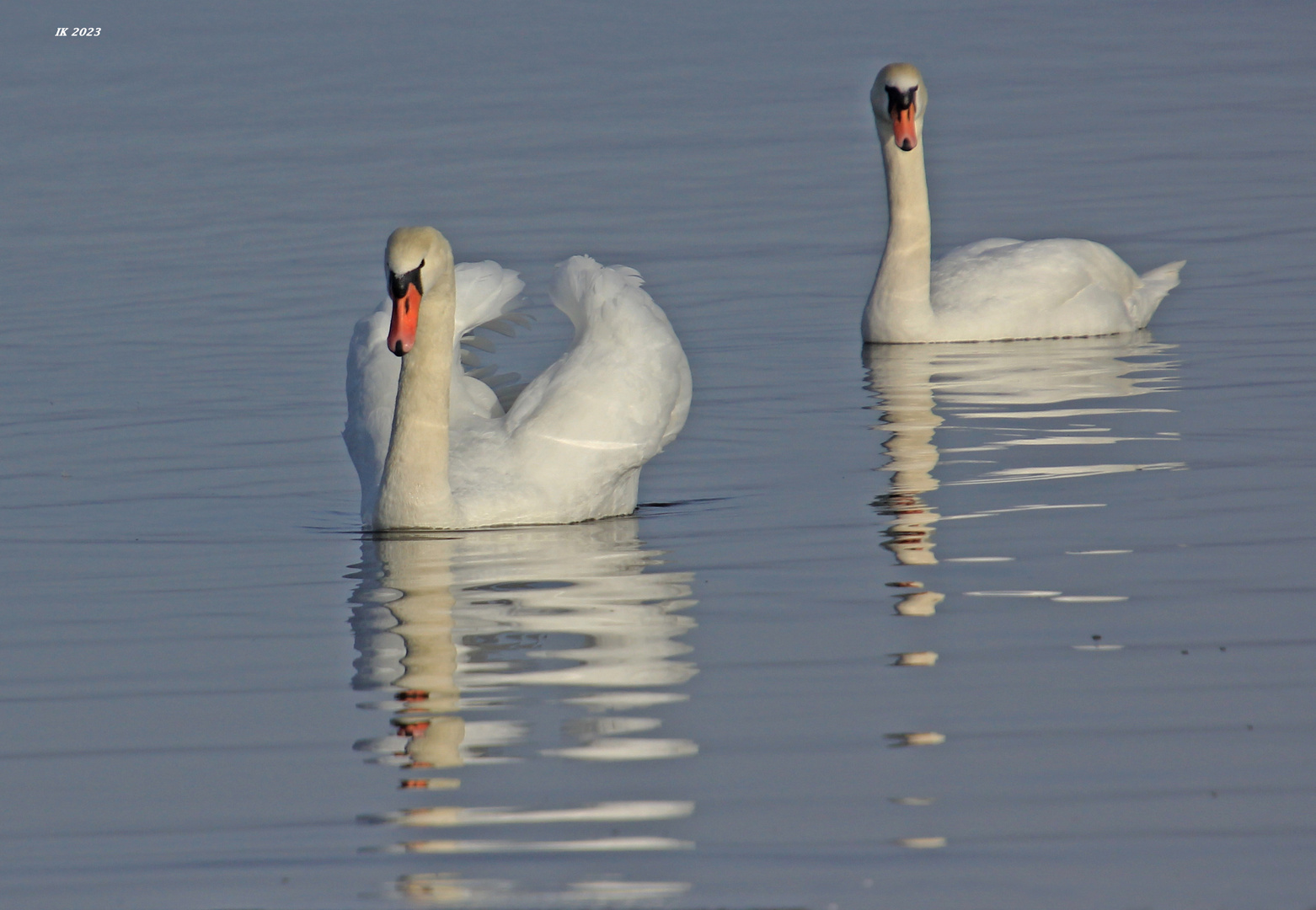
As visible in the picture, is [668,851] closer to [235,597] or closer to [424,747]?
[424,747]

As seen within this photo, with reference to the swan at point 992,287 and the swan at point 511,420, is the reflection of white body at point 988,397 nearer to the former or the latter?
the swan at point 992,287

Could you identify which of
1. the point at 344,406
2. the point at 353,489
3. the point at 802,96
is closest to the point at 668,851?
the point at 353,489

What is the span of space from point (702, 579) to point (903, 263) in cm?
654

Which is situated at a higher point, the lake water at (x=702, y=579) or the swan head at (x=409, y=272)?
the swan head at (x=409, y=272)

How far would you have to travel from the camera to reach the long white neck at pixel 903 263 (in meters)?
13.9

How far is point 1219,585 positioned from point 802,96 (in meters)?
18.7

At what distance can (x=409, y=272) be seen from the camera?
8.84 metres

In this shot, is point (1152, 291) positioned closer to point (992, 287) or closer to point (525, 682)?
point (992, 287)

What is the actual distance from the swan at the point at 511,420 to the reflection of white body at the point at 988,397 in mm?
1061

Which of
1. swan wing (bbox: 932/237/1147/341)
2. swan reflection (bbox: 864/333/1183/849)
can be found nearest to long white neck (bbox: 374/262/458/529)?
swan reflection (bbox: 864/333/1183/849)

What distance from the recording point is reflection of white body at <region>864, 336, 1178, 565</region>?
936cm

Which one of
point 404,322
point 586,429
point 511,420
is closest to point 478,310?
point 511,420

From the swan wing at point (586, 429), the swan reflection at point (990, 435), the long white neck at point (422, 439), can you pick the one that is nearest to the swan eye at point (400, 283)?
the long white neck at point (422, 439)

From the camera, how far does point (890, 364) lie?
1319 cm
